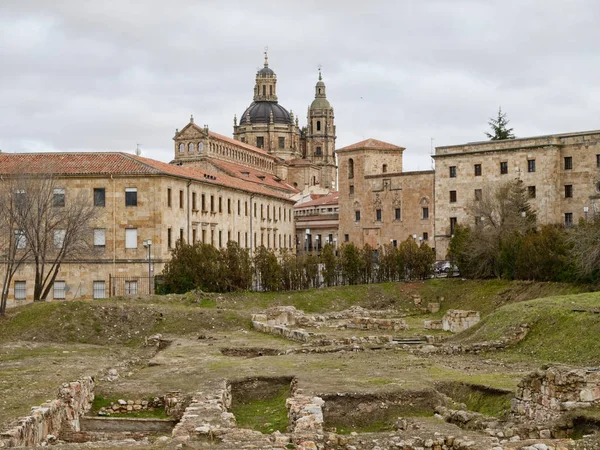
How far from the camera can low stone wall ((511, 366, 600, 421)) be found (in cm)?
1623

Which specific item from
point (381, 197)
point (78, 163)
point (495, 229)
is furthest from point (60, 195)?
point (381, 197)

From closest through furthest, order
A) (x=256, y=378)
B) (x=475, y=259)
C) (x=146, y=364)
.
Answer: (x=256, y=378), (x=146, y=364), (x=475, y=259)

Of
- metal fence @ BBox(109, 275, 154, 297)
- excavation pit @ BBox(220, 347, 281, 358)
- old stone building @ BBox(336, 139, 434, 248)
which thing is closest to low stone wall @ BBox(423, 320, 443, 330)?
excavation pit @ BBox(220, 347, 281, 358)

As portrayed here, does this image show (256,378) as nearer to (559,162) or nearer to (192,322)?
(192,322)

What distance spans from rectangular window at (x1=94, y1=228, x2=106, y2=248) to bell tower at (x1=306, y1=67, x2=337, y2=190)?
97.9 m

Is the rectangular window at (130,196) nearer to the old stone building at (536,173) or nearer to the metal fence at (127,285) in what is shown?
the metal fence at (127,285)

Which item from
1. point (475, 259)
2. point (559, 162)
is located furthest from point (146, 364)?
point (559, 162)

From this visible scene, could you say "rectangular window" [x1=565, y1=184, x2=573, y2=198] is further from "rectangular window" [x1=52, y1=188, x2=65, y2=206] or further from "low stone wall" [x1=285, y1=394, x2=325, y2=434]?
"low stone wall" [x1=285, y1=394, x2=325, y2=434]

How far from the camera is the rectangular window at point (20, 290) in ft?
162

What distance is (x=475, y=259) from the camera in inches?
1918

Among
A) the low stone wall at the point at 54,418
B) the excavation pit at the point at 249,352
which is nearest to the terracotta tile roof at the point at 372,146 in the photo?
the excavation pit at the point at 249,352

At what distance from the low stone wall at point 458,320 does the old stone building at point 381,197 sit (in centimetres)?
3284

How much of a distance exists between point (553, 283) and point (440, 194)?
24.9 meters

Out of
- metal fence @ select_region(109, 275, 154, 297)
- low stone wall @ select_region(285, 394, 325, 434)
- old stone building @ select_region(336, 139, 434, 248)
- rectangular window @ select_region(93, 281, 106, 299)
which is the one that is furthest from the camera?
old stone building @ select_region(336, 139, 434, 248)
